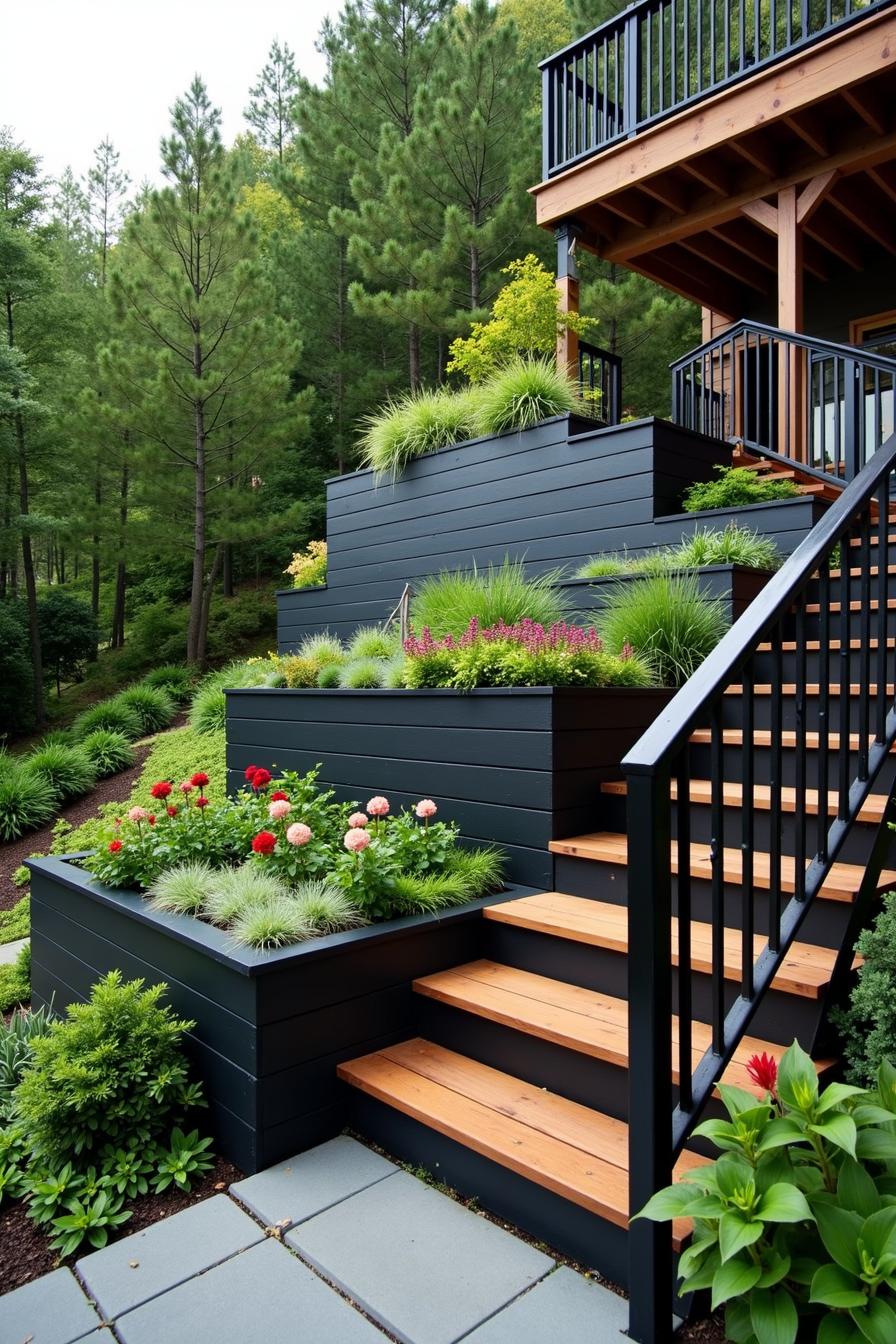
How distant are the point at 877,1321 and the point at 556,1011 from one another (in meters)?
1.01

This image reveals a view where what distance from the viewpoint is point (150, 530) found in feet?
39.4

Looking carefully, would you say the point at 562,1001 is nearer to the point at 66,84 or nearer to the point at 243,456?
the point at 66,84

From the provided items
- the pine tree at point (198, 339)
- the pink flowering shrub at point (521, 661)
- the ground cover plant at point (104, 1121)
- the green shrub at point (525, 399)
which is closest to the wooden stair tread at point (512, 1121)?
the ground cover plant at point (104, 1121)

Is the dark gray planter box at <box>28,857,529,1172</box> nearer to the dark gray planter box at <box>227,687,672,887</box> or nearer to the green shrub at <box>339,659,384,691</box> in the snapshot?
the dark gray planter box at <box>227,687,672,887</box>

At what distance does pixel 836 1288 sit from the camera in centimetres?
113

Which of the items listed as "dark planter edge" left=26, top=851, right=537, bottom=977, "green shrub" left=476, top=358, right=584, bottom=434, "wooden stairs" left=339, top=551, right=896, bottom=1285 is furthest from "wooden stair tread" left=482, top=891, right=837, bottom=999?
"green shrub" left=476, top=358, right=584, bottom=434

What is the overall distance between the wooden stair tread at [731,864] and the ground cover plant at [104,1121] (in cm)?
128

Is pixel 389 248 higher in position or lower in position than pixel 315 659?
higher

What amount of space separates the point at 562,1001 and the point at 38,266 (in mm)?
13789

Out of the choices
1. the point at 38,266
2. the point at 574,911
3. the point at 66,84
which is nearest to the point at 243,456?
the point at 38,266

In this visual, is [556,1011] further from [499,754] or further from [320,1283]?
[499,754]

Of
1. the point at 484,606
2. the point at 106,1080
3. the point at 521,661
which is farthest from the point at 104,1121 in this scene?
the point at 484,606

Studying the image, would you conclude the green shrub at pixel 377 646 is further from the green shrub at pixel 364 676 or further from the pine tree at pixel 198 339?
the pine tree at pixel 198 339

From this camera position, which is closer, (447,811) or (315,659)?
(447,811)
